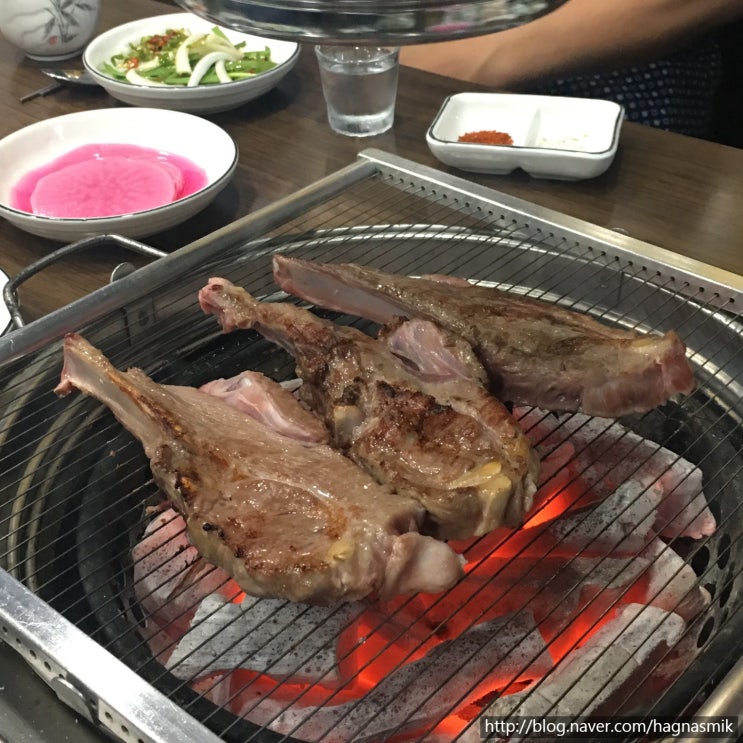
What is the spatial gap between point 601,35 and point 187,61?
1.54 m

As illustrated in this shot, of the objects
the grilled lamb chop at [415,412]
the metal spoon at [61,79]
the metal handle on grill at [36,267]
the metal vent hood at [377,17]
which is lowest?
the metal spoon at [61,79]

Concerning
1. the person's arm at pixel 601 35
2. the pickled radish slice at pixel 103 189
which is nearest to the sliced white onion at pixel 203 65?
the pickled radish slice at pixel 103 189

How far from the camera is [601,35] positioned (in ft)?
10.1

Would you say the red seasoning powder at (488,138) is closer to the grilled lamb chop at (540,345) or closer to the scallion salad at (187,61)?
the scallion salad at (187,61)

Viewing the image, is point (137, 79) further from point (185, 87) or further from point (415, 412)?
point (415, 412)

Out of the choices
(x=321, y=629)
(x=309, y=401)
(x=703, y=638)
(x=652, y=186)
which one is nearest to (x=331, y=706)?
(x=321, y=629)

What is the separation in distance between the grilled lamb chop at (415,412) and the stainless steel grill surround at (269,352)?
0.24 m

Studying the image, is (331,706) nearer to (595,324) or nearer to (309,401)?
(309,401)

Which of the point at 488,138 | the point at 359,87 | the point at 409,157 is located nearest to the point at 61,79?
the point at 359,87

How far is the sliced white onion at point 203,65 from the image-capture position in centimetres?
291

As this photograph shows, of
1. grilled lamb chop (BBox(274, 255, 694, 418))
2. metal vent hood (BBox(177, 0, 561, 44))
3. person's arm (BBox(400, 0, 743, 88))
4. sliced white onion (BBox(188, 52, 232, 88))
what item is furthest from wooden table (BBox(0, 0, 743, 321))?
metal vent hood (BBox(177, 0, 561, 44))

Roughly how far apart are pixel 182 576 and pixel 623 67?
2599 millimetres

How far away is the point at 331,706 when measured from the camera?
4.28 ft

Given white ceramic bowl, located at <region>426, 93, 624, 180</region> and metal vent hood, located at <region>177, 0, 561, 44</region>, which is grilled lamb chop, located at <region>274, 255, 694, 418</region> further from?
white ceramic bowl, located at <region>426, 93, 624, 180</region>
